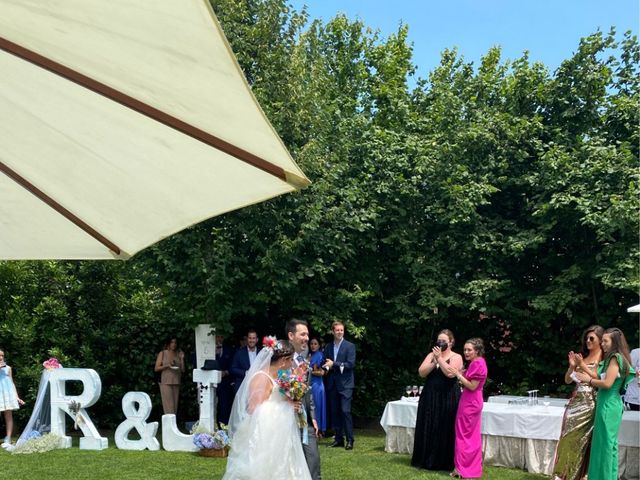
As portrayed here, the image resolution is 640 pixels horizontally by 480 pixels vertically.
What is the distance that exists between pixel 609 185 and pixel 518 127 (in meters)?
2.16

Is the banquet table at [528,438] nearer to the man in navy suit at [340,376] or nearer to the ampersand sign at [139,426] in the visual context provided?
the man in navy suit at [340,376]

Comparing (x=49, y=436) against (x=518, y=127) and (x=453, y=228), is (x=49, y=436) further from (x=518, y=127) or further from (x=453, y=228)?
(x=518, y=127)

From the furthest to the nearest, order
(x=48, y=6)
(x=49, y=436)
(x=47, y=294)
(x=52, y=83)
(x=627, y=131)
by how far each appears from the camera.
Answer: (x=47, y=294) → (x=627, y=131) → (x=49, y=436) → (x=52, y=83) → (x=48, y=6)

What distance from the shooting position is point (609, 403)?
26.7ft

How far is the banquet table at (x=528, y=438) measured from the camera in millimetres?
9133

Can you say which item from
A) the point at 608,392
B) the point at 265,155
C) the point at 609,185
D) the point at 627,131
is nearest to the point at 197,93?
the point at 265,155

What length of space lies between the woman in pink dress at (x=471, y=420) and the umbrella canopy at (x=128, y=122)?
707cm

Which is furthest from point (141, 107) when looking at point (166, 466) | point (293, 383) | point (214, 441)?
point (214, 441)

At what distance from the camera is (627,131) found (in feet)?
47.5

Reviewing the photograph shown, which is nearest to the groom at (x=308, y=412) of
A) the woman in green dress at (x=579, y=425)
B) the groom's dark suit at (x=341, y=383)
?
the woman in green dress at (x=579, y=425)

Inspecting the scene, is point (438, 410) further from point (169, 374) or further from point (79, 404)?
point (169, 374)

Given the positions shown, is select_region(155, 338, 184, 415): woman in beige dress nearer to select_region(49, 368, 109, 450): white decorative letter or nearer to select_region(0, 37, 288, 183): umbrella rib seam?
select_region(49, 368, 109, 450): white decorative letter

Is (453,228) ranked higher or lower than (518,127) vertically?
lower

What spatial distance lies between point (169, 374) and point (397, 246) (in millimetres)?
5032
